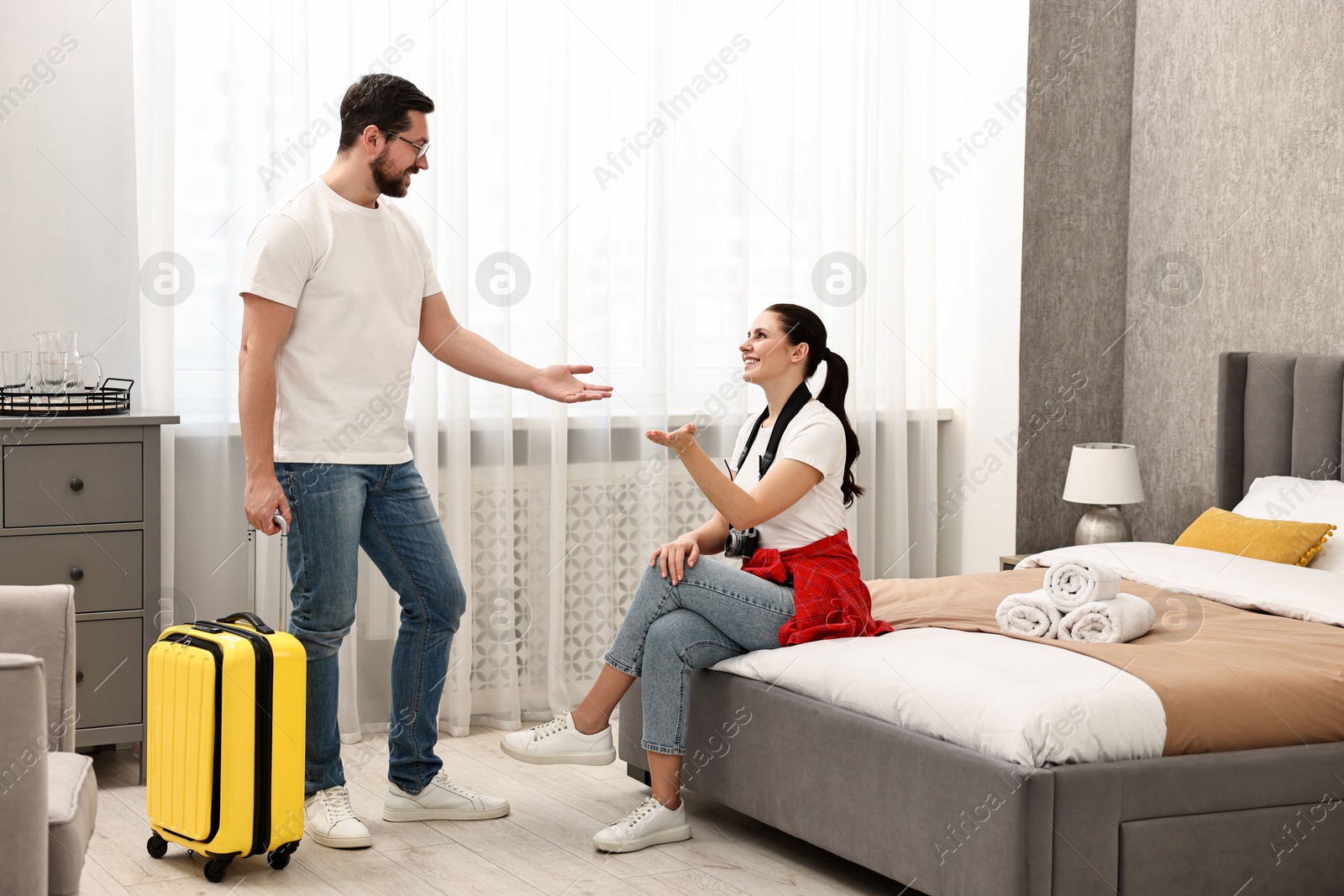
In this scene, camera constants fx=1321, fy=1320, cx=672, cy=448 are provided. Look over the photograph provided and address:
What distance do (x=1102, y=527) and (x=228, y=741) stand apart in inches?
106

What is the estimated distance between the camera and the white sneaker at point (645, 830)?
2.68m

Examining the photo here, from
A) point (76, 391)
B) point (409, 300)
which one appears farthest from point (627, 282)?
point (76, 391)

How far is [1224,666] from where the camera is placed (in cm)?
239

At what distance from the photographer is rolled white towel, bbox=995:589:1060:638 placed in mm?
2723

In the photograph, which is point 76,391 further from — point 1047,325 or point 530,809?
point 1047,325

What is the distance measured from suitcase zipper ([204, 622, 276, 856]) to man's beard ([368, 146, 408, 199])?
93cm

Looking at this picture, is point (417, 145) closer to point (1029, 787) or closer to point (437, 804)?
point (437, 804)

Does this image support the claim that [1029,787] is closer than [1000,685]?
Yes

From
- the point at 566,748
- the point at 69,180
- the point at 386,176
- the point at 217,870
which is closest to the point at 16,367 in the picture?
the point at 69,180

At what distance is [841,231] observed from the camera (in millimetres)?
4254

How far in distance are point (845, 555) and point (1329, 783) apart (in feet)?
3.22

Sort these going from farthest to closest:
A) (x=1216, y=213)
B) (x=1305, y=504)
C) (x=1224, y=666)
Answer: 1. (x=1216, y=213)
2. (x=1305, y=504)
3. (x=1224, y=666)

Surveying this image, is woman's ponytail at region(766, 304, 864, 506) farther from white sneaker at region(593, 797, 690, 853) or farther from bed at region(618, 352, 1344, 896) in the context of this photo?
white sneaker at region(593, 797, 690, 853)

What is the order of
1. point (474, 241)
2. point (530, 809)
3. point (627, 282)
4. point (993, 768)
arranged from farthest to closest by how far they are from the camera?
point (627, 282) → point (474, 241) → point (530, 809) → point (993, 768)
